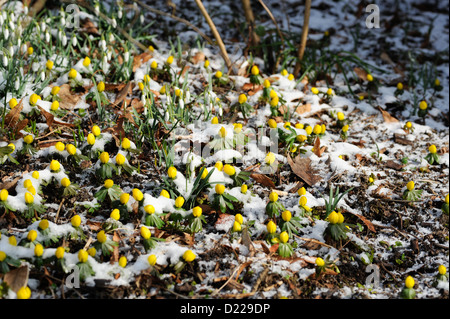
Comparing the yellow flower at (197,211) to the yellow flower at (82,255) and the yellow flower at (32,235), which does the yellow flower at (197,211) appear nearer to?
the yellow flower at (82,255)

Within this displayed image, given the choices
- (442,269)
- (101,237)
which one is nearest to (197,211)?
(101,237)

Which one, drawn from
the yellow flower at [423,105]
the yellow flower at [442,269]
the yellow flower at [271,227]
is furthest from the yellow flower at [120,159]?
the yellow flower at [423,105]

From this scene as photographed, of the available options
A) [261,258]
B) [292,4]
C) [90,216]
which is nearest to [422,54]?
[292,4]

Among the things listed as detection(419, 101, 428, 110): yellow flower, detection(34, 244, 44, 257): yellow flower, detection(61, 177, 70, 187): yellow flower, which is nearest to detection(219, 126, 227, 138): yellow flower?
detection(61, 177, 70, 187): yellow flower

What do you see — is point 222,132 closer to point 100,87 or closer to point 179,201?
point 179,201

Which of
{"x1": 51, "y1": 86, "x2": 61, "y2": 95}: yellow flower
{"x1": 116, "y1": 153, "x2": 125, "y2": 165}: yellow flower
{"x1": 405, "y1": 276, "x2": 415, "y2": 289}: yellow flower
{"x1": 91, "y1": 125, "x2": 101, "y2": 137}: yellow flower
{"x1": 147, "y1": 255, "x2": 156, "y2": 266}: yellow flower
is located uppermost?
{"x1": 51, "y1": 86, "x2": 61, "y2": 95}: yellow flower

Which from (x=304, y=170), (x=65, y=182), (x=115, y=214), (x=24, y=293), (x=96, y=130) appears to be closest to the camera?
(x=24, y=293)

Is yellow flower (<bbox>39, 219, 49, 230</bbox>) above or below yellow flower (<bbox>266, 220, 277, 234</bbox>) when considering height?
above

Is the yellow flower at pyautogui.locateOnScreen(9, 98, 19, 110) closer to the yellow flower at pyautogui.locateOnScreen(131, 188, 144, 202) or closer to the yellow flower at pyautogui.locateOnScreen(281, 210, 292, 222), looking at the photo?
the yellow flower at pyautogui.locateOnScreen(131, 188, 144, 202)
